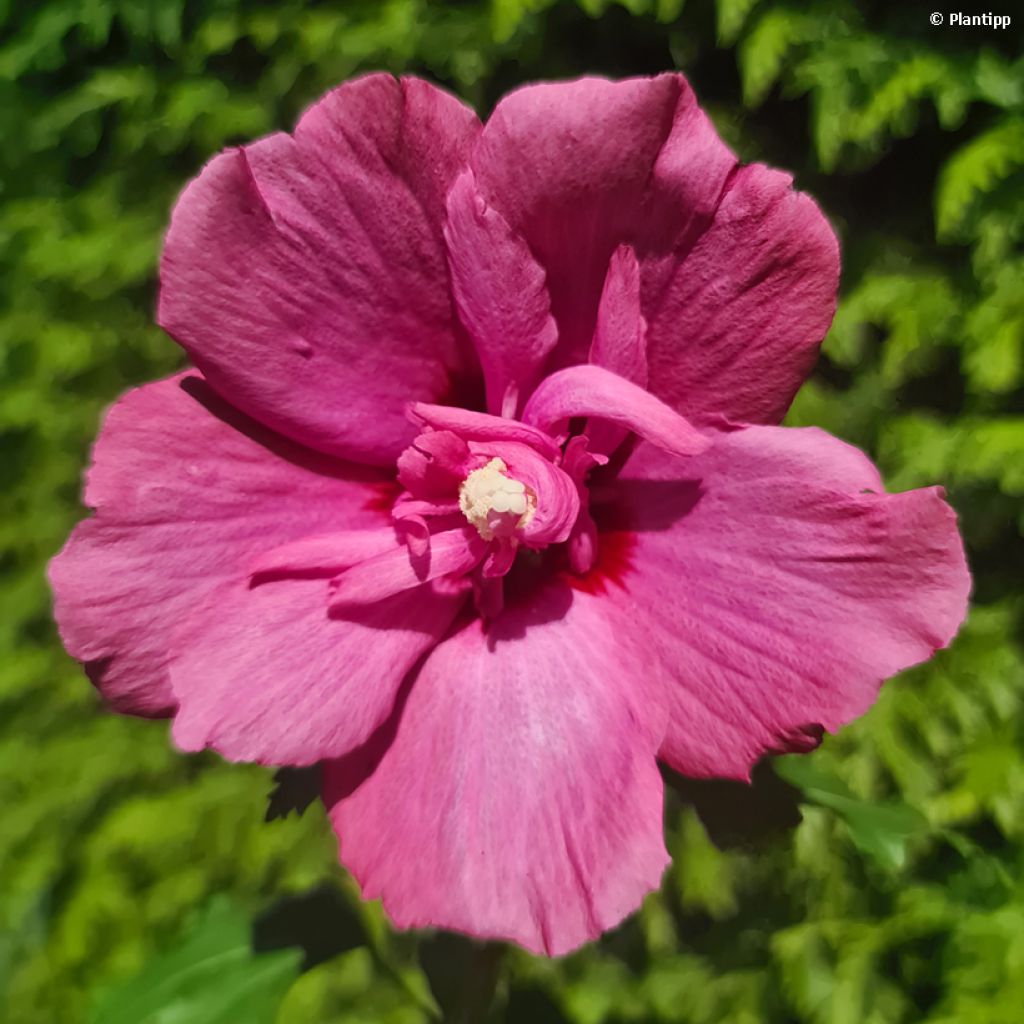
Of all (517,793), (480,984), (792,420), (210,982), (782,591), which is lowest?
(210,982)

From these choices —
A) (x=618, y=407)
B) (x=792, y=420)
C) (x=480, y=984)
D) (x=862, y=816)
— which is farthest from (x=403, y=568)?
(x=792, y=420)

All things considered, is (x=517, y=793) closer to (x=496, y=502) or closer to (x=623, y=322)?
(x=496, y=502)

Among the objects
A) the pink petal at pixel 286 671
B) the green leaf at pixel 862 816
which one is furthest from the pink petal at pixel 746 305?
the green leaf at pixel 862 816

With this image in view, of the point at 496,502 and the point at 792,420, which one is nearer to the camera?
the point at 496,502

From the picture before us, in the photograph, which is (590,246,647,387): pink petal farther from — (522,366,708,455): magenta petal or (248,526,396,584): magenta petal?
(248,526,396,584): magenta petal

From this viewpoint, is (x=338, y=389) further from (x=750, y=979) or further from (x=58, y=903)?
(x=58, y=903)

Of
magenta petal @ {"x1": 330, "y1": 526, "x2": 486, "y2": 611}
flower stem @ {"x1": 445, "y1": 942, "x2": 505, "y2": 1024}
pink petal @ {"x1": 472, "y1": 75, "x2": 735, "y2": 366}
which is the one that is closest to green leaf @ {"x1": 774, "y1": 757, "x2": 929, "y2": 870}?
flower stem @ {"x1": 445, "y1": 942, "x2": 505, "y2": 1024}

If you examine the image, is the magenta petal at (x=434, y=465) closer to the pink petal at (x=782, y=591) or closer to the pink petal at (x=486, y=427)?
the pink petal at (x=486, y=427)
